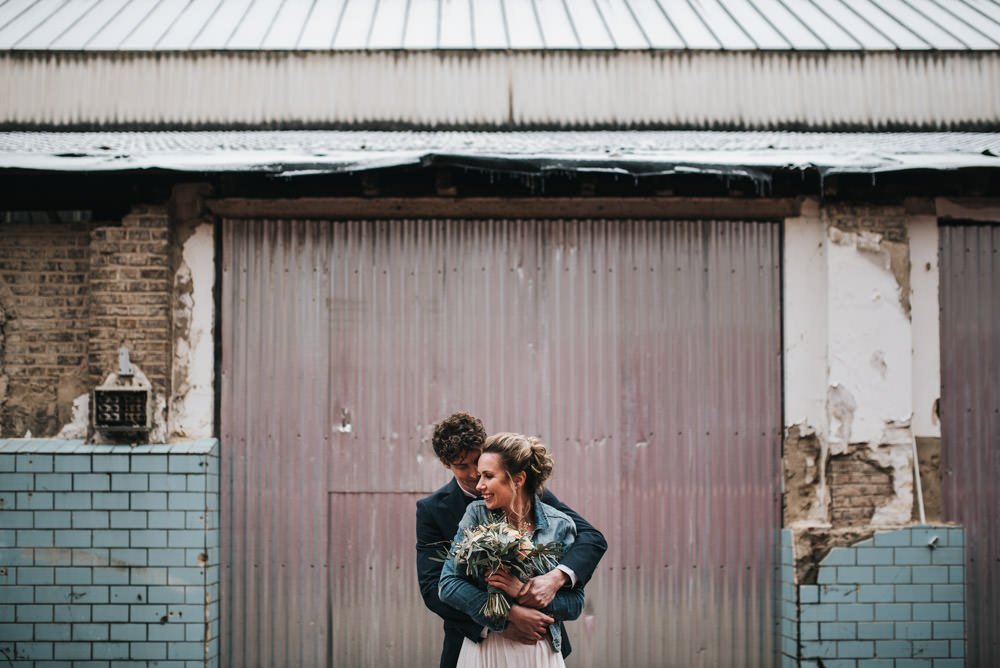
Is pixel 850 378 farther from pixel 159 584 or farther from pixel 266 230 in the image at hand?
pixel 159 584

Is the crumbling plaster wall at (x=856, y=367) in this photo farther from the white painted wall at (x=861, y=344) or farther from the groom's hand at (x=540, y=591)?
the groom's hand at (x=540, y=591)

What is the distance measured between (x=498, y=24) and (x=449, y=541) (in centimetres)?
533

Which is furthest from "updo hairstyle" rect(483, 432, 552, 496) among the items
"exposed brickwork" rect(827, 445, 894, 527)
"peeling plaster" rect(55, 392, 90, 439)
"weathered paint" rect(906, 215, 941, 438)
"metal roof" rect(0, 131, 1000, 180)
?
"peeling plaster" rect(55, 392, 90, 439)

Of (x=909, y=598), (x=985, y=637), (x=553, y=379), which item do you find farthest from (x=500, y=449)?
(x=985, y=637)

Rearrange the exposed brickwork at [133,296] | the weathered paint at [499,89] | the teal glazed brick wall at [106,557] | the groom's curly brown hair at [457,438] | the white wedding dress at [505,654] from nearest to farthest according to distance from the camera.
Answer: the white wedding dress at [505,654], the groom's curly brown hair at [457,438], the teal glazed brick wall at [106,557], the exposed brickwork at [133,296], the weathered paint at [499,89]

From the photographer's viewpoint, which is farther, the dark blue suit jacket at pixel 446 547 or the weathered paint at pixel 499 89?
the weathered paint at pixel 499 89

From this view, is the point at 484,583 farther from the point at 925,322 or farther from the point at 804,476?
the point at 925,322

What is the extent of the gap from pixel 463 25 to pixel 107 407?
448cm

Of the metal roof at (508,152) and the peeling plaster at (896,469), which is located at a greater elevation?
the metal roof at (508,152)

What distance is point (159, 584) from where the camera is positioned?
5.12 m

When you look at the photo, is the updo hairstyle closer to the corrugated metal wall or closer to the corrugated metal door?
the corrugated metal door

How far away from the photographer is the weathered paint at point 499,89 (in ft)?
20.9

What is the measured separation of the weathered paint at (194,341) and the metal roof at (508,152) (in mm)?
733

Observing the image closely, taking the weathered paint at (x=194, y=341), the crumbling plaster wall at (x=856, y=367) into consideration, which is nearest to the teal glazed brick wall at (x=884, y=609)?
the crumbling plaster wall at (x=856, y=367)
